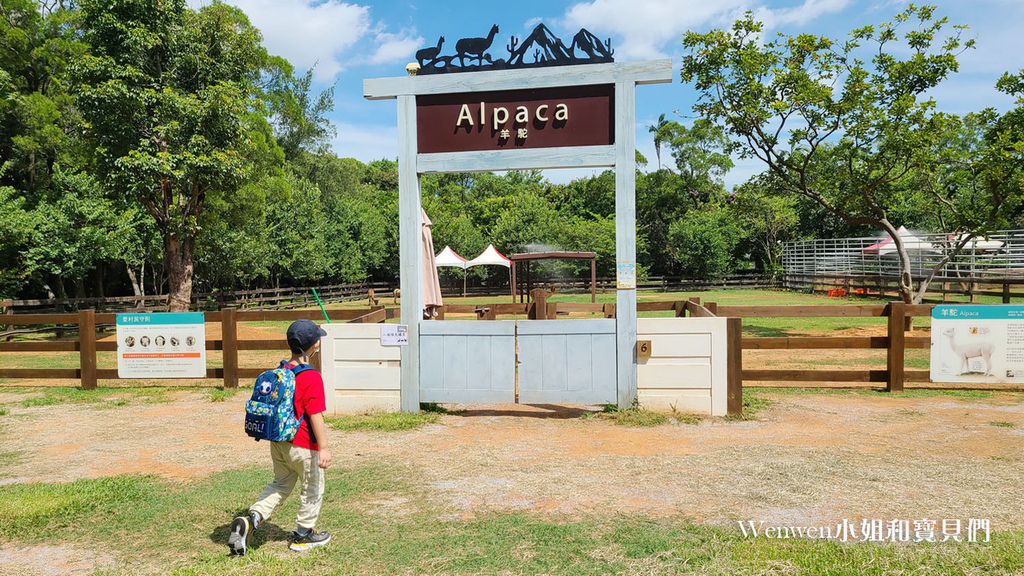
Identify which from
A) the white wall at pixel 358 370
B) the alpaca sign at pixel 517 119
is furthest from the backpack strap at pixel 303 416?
the alpaca sign at pixel 517 119

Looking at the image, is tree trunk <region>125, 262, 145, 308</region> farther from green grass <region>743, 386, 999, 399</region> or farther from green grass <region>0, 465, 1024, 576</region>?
green grass <region>743, 386, 999, 399</region>

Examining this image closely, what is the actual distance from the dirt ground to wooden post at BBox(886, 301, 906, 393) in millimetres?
383

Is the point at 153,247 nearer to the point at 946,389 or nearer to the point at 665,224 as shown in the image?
the point at 946,389

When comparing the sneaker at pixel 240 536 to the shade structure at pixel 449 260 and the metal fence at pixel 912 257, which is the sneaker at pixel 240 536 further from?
the shade structure at pixel 449 260

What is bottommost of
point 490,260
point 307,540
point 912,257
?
point 307,540

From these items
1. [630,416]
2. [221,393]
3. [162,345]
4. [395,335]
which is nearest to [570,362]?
[630,416]

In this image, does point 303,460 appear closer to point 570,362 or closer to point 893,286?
point 570,362

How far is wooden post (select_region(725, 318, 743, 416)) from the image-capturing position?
23.4ft

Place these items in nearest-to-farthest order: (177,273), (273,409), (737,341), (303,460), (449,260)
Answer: (273,409), (303,460), (737,341), (177,273), (449,260)

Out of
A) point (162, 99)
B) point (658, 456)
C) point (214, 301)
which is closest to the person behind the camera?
point (658, 456)

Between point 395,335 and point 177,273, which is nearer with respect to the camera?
point 395,335

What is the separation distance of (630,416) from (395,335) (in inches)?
110

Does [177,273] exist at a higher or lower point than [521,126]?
lower

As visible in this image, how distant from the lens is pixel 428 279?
Answer: 8.07m
